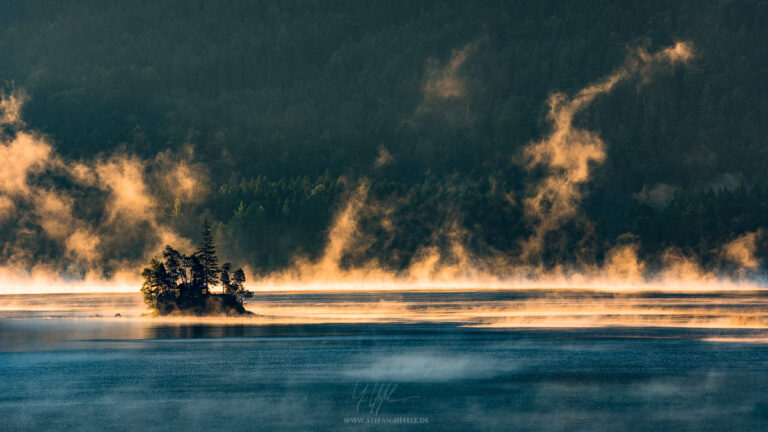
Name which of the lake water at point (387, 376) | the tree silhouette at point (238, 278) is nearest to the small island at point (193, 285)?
the tree silhouette at point (238, 278)

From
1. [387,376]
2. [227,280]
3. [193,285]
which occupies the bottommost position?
[387,376]

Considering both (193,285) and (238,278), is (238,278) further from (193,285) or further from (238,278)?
(193,285)

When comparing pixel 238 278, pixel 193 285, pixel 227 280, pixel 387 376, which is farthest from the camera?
pixel 193 285

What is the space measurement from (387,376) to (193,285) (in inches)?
2587

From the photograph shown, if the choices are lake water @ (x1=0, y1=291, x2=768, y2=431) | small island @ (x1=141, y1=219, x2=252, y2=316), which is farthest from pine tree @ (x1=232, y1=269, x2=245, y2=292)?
lake water @ (x1=0, y1=291, x2=768, y2=431)

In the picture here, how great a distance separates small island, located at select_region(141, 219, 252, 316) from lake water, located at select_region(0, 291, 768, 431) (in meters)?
7.13

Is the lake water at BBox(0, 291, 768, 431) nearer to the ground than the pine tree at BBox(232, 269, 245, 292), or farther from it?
nearer to the ground

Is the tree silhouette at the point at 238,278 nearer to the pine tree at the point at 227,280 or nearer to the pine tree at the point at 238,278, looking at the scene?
the pine tree at the point at 238,278

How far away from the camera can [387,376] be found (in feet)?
240

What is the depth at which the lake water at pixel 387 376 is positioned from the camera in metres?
56.3

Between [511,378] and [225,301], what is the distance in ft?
239

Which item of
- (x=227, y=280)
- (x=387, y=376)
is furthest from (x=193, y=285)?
(x=387, y=376)

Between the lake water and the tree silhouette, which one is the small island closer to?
the tree silhouette

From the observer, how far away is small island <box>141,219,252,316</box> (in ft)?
420
